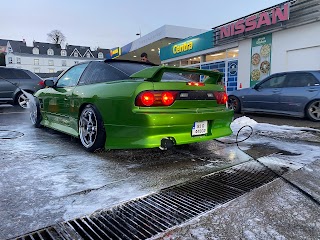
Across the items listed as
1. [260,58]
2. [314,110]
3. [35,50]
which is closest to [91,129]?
[314,110]

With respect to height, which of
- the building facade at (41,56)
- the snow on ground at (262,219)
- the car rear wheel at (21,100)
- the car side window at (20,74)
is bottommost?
the snow on ground at (262,219)

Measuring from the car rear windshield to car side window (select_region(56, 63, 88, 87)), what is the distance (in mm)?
199

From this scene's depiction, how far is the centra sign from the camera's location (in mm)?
17028

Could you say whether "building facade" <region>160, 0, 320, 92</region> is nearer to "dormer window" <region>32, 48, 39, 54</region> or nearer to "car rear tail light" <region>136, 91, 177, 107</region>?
"car rear tail light" <region>136, 91, 177, 107</region>

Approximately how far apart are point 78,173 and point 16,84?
8463 mm

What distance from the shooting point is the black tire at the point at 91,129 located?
11.9 feet

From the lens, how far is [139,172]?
3004 mm

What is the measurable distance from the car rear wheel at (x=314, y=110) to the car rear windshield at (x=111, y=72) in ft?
14.8

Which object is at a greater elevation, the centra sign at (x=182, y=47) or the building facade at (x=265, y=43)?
the centra sign at (x=182, y=47)

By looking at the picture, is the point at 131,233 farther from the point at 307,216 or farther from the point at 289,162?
the point at 289,162

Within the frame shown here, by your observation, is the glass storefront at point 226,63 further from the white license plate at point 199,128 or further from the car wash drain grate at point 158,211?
the car wash drain grate at point 158,211

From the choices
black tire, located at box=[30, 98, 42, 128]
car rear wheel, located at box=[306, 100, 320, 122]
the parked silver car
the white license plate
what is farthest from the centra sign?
the white license plate

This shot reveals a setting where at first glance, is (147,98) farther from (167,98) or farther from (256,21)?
(256,21)

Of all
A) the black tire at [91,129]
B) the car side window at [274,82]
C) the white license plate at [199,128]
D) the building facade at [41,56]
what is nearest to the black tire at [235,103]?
the car side window at [274,82]
